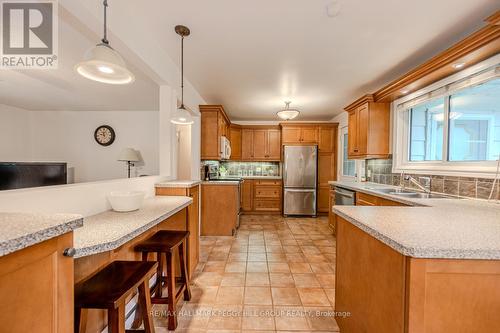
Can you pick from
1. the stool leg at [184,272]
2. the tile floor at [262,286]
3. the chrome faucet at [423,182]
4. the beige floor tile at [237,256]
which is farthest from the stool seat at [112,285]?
the chrome faucet at [423,182]

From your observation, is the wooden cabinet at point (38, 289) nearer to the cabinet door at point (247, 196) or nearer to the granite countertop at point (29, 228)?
the granite countertop at point (29, 228)

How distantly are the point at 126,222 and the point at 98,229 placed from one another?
0.15 metres

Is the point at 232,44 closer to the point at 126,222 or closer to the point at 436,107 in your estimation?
the point at 126,222

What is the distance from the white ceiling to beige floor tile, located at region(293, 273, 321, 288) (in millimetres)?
2417

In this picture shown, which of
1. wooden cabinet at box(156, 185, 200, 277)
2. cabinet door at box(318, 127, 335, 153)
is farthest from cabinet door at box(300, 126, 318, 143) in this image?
wooden cabinet at box(156, 185, 200, 277)

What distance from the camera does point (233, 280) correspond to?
2332 mm

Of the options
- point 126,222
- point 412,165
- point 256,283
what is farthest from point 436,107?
point 126,222

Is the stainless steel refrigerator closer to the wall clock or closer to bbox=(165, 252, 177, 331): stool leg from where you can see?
bbox=(165, 252, 177, 331): stool leg

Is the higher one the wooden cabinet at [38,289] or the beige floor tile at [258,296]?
the wooden cabinet at [38,289]

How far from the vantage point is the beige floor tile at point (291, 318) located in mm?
1678

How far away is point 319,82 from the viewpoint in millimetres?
3221

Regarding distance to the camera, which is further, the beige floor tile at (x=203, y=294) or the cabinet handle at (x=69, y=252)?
the beige floor tile at (x=203, y=294)

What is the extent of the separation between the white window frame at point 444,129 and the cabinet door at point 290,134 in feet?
7.45

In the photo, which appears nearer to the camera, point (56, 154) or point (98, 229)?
point (98, 229)
